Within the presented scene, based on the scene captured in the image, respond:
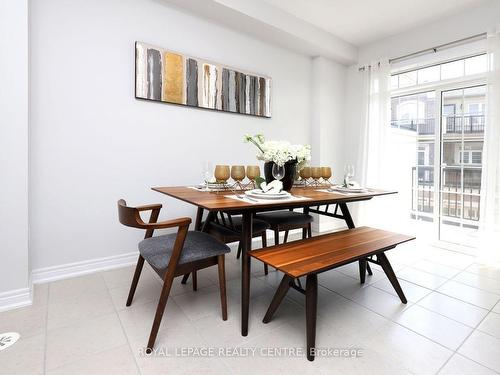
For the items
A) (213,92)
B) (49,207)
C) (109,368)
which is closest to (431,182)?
(213,92)

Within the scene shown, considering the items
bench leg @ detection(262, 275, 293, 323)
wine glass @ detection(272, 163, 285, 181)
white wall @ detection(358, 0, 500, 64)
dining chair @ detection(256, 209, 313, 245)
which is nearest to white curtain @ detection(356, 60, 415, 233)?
white wall @ detection(358, 0, 500, 64)

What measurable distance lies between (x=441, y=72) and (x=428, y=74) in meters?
0.14

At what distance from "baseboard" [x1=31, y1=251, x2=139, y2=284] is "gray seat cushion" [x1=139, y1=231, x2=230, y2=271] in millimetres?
955

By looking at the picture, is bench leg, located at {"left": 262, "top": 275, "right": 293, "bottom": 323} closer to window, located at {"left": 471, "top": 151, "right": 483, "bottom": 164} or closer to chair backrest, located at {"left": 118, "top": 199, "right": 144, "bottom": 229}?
chair backrest, located at {"left": 118, "top": 199, "right": 144, "bottom": 229}

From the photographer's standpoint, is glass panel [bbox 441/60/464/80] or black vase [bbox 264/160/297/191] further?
glass panel [bbox 441/60/464/80]

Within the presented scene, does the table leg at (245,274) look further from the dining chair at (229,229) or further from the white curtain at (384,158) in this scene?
the white curtain at (384,158)

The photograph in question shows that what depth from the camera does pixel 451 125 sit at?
321 centimetres

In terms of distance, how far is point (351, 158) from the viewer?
400 cm

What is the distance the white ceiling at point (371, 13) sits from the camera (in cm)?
280

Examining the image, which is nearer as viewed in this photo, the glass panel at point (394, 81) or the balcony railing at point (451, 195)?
the balcony railing at point (451, 195)

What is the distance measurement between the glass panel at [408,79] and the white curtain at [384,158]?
24cm

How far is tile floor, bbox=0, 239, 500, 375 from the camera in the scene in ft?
4.25

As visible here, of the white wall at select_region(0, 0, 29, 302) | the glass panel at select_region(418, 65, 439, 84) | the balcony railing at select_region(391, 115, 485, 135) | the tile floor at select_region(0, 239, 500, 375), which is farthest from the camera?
the glass panel at select_region(418, 65, 439, 84)

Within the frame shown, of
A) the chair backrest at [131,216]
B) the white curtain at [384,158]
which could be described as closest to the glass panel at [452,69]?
the white curtain at [384,158]
